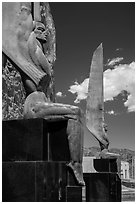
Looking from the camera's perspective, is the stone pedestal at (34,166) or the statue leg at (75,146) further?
the statue leg at (75,146)

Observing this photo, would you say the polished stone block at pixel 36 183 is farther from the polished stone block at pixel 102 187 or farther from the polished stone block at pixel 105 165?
the polished stone block at pixel 105 165

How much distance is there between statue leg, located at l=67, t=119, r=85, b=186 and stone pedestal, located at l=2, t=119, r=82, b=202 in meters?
0.08

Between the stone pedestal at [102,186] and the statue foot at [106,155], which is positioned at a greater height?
the statue foot at [106,155]

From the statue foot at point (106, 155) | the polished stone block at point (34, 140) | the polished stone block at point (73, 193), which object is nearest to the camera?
the polished stone block at point (34, 140)

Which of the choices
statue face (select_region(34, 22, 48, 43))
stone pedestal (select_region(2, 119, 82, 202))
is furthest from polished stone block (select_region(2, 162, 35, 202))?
statue face (select_region(34, 22, 48, 43))

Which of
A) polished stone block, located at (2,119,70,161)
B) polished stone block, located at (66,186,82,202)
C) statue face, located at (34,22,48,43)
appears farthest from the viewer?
statue face, located at (34,22,48,43)

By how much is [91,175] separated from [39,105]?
3.26 m

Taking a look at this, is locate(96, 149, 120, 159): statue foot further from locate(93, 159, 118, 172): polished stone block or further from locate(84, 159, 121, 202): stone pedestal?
locate(84, 159, 121, 202): stone pedestal

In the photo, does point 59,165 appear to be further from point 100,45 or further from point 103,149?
point 100,45

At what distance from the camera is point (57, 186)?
4.19 m

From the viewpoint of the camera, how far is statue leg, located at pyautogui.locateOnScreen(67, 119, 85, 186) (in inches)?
172

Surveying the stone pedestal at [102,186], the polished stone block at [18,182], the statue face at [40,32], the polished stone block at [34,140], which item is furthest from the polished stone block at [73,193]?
the stone pedestal at [102,186]

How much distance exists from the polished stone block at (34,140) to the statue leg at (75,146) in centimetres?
12

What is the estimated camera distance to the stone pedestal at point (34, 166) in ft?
13.3
